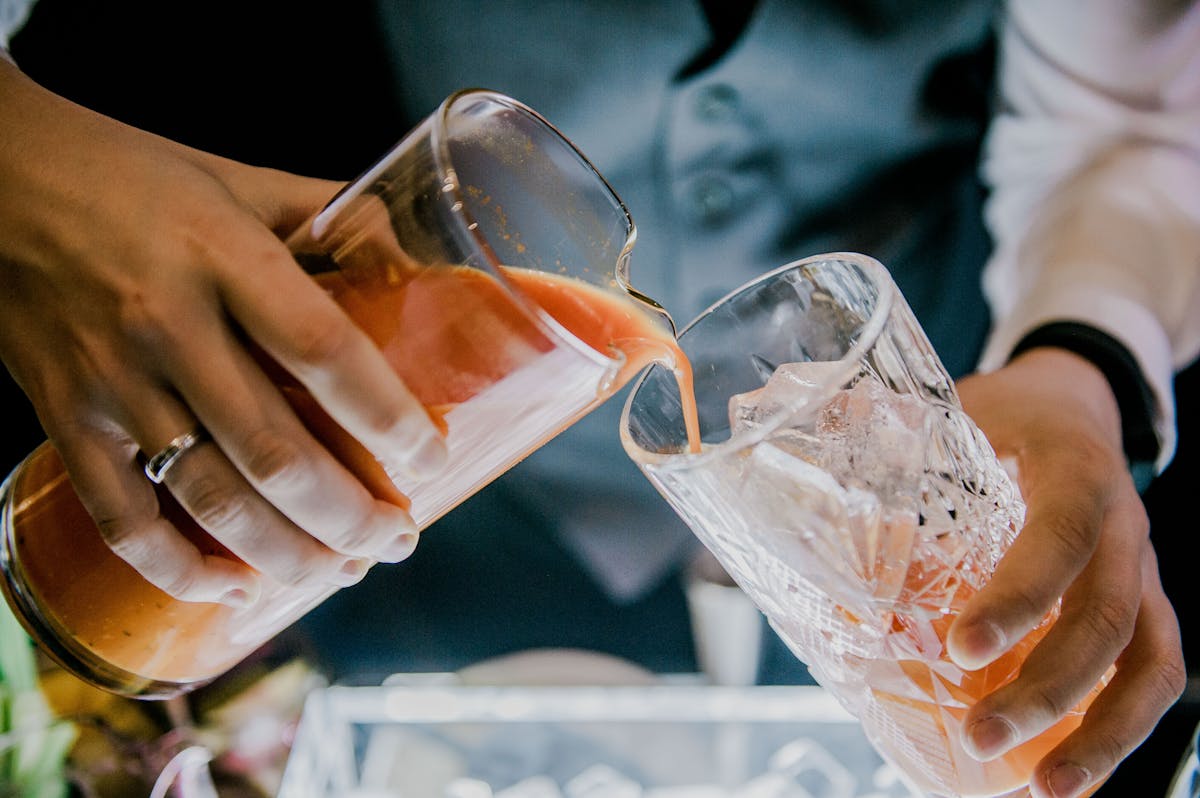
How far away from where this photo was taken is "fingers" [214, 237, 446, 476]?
0.51 metres

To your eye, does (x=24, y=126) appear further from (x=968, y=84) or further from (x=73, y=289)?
(x=968, y=84)

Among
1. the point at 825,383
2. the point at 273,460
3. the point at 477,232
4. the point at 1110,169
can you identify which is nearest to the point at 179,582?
the point at 273,460

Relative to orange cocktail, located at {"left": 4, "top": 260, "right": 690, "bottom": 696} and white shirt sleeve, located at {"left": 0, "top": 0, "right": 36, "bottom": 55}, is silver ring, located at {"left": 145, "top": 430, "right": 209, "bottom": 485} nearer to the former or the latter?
orange cocktail, located at {"left": 4, "top": 260, "right": 690, "bottom": 696}

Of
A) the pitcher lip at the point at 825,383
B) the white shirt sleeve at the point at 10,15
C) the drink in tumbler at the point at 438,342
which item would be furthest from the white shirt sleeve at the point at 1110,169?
the white shirt sleeve at the point at 10,15

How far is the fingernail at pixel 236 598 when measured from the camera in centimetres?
64

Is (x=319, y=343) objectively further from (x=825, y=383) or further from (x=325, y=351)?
(x=825, y=383)

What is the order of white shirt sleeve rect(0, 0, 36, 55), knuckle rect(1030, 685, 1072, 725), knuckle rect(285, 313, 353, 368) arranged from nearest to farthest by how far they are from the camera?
knuckle rect(285, 313, 353, 368), knuckle rect(1030, 685, 1072, 725), white shirt sleeve rect(0, 0, 36, 55)

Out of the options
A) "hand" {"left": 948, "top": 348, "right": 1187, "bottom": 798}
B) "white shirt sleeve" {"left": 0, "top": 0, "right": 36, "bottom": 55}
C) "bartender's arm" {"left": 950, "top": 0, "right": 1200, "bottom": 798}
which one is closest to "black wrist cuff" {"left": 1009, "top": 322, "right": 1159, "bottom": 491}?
"bartender's arm" {"left": 950, "top": 0, "right": 1200, "bottom": 798}

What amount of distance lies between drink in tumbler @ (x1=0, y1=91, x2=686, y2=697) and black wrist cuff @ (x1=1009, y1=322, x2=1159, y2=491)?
0.66 meters

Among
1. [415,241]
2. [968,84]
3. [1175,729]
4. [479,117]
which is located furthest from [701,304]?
[1175,729]

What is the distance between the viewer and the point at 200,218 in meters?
0.54

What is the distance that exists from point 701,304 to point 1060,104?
0.60 meters

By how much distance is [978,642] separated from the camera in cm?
58

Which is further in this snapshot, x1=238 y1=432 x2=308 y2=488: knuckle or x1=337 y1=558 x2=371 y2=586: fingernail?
x1=337 y1=558 x2=371 y2=586: fingernail
